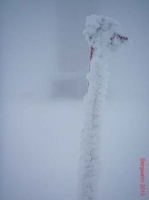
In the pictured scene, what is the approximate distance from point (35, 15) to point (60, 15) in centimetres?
8

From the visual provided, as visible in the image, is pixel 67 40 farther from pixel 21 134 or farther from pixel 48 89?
pixel 21 134

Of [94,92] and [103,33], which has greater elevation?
[103,33]

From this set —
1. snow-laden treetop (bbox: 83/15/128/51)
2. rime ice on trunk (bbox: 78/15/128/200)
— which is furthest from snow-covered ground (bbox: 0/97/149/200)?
snow-laden treetop (bbox: 83/15/128/51)

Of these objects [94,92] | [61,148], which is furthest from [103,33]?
[61,148]

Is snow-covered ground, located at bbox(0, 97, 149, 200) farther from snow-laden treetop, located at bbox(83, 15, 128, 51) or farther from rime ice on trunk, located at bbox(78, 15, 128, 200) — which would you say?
snow-laden treetop, located at bbox(83, 15, 128, 51)

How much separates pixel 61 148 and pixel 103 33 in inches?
15.7

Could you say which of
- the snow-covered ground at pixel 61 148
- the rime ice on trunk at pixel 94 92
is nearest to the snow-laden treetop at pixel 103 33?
the rime ice on trunk at pixel 94 92

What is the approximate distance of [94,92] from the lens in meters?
0.51

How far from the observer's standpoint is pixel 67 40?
59 cm

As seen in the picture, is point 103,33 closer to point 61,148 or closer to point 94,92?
point 94,92

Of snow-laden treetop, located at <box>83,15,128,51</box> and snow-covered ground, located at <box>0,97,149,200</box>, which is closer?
snow-laden treetop, located at <box>83,15,128,51</box>

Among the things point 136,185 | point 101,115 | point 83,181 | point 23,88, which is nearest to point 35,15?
point 23,88

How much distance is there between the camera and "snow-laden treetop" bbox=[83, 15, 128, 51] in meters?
0.47

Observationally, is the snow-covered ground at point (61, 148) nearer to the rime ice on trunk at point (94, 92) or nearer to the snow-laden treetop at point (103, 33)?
the rime ice on trunk at point (94, 92)
